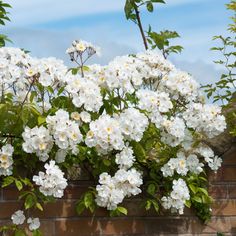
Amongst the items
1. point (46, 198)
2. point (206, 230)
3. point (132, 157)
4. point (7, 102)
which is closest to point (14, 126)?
point (7, 102)

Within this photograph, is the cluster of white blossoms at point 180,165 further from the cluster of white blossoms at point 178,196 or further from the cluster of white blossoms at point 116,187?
the cluster of white blossoms at point 116,187

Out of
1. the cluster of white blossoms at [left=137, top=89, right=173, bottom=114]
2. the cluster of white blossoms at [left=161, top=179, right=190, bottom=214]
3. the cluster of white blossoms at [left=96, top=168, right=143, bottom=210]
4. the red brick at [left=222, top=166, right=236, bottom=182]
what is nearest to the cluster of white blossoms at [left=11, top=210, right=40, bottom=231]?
the cluster of white blossoms at [left=96, top=168, right=143, bottom=210]

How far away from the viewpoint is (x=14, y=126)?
438cm

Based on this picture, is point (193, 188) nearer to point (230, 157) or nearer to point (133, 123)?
point (230, 157)

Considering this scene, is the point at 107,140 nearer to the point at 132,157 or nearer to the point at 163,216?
the point at 132,157

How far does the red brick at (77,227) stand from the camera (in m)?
4.62

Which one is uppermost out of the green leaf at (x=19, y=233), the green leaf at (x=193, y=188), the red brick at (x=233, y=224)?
the green leaf at (x=193, y=188)

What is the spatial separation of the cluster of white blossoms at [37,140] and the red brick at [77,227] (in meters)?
0.63

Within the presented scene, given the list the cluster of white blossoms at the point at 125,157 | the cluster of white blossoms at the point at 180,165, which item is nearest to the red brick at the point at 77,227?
the cluster of white blossoms at the point at 125,157

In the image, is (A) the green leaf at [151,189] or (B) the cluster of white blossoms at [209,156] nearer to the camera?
(A) the green leaf at [151,189]

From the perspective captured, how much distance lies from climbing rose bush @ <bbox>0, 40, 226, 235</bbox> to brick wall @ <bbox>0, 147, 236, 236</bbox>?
0.09 metres

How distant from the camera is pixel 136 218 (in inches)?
191

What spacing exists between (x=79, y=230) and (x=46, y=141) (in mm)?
785

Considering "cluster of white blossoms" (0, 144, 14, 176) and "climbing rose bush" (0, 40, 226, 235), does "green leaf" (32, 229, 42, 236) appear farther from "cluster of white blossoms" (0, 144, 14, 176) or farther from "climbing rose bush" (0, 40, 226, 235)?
"cluster of white blossoms" (0, 144, 14, 176)
